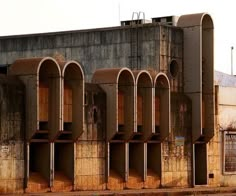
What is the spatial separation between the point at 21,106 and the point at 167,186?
12.6 m

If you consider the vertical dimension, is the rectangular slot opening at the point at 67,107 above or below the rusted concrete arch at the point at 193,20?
below

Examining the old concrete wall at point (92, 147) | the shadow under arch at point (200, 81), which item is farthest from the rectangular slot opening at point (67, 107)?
the shadow under arch at point (200, 81)

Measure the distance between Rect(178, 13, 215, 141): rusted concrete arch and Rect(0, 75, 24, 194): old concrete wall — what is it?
47.7 ft

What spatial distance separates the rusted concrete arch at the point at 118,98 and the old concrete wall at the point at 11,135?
19.8 ft

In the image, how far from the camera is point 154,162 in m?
43.2

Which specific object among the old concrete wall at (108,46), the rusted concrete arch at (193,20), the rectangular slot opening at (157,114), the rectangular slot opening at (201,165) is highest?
the rusted concrete arch at (193,20)

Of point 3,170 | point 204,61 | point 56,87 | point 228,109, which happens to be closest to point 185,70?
point 204,61

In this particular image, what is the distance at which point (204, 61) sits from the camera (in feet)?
155

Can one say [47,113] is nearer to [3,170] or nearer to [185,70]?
[3,170]

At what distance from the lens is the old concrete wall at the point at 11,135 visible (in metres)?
33.0

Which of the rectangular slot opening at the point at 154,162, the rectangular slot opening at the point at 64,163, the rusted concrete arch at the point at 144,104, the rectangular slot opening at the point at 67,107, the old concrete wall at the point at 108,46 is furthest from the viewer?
the old concrete wall at the point at 108,46

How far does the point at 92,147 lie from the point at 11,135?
5.80m

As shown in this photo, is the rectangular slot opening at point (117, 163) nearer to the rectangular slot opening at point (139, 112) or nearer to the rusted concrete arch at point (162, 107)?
the rectangular slot opening at point (139, 112)

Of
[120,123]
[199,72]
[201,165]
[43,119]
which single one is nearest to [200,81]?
[199,72]
